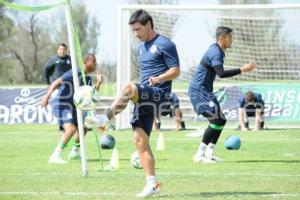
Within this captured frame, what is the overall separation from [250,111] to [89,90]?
18.2 metres

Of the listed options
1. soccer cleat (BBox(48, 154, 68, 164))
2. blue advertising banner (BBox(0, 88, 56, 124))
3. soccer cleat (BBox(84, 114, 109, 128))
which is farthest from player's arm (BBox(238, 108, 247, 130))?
soccer cleat (BBox(84, 114, 109, 128))

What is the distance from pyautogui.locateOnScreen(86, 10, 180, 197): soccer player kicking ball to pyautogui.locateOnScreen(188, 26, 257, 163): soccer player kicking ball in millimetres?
3866

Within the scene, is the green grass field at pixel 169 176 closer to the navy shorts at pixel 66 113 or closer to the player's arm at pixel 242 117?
the navy shorts at pixel 66 113

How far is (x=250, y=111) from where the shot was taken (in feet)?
87.2

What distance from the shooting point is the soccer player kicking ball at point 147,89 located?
841 centimetres

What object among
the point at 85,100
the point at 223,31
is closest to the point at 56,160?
the point at 223,31

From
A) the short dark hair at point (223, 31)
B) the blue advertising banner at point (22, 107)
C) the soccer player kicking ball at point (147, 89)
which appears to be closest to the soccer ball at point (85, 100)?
the soccer player kicking ball at point (147, 89)

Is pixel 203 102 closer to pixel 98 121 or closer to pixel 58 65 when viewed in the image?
pixel 98 121

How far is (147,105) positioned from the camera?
8633 mm

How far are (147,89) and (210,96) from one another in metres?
4.89

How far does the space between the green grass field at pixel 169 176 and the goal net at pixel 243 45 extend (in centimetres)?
972

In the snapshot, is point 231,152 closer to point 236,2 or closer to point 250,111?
point 250,111

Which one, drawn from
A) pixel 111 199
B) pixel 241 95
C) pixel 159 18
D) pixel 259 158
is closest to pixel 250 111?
pixel 241 95

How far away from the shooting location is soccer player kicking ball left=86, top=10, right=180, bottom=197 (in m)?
8.41
